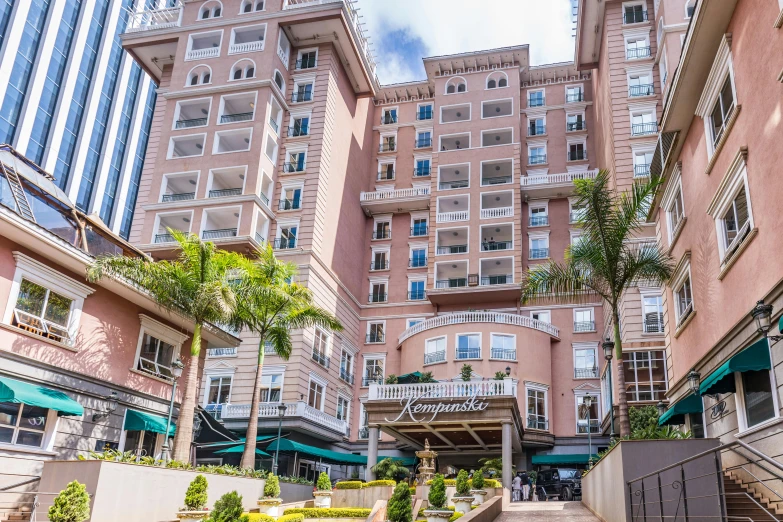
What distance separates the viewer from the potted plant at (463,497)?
765 inches

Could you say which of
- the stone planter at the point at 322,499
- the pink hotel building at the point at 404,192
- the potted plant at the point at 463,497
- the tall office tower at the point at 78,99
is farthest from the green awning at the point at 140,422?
the tall office tower at the point at 78,99

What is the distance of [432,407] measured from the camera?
2841cm

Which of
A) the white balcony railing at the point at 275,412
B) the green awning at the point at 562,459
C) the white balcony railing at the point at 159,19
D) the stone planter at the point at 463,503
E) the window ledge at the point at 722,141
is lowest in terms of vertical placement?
the stone planter at the point at 463,503

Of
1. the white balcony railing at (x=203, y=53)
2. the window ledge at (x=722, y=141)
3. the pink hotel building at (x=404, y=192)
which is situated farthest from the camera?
the white balcony railing at (x=203, y=53)

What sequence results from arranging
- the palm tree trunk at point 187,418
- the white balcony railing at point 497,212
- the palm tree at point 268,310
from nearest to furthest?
the palm tree trunk at point 187,418
the palm tree at point 268,310
the white balcony railing at point 497,212

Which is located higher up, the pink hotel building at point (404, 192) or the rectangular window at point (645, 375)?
the pink hotel building at point (404, 192)

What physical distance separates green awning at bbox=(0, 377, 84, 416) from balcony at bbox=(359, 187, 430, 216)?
120ft

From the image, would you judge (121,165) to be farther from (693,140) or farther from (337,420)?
(693,140)

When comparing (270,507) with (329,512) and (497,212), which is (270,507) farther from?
(497,212)

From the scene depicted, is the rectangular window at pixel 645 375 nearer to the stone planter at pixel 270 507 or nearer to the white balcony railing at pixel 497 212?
the white balcony railing at pixel 497 212

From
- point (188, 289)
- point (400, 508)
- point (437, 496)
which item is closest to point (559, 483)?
point (437, 496)

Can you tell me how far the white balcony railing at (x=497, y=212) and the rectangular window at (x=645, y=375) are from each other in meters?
16.7

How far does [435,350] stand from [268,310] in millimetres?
19913

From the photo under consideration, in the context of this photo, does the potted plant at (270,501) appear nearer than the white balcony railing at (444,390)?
Yes
